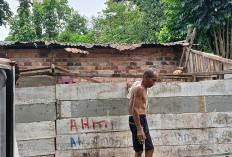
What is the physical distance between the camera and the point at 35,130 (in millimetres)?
4887

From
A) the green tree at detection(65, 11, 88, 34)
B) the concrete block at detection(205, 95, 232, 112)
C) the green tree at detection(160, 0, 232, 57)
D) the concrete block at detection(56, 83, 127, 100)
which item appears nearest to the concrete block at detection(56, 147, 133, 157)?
the concrete block at detection(56, 83, 127, 100)

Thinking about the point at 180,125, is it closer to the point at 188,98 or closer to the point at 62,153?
the point at 188,98

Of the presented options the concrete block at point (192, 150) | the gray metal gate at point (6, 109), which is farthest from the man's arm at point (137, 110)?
the gray metal gate at point (6, 109)

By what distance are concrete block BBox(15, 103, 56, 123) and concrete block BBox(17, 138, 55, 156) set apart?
1.17 ft

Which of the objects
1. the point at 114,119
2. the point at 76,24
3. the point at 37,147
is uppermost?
the point at 76,24

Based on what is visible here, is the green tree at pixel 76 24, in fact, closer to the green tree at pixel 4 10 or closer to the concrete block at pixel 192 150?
the green tree at pixel 4 10

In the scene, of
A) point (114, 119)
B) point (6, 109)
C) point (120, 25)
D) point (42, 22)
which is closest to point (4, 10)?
point (114, 119)

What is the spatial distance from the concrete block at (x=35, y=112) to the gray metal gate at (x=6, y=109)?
2.87 metres

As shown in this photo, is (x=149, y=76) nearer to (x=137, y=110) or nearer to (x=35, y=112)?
(x=137, y=110)

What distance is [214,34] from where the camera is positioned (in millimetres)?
8812

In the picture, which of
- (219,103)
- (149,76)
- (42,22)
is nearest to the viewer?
(149,76)

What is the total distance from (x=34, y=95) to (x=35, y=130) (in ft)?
1.90

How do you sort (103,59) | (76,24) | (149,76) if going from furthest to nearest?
(76,24) → (103,59) → (149,76)

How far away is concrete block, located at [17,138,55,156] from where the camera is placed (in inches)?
190
